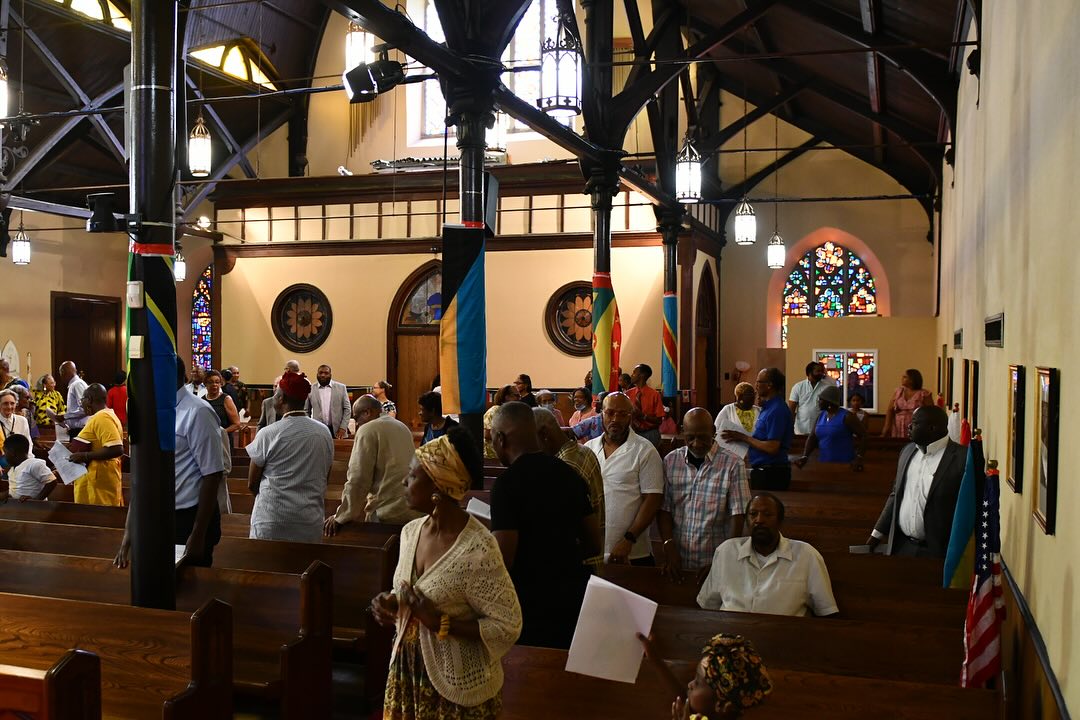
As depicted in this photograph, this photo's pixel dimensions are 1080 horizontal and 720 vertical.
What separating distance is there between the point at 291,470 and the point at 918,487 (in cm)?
350

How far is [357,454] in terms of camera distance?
6.24 m

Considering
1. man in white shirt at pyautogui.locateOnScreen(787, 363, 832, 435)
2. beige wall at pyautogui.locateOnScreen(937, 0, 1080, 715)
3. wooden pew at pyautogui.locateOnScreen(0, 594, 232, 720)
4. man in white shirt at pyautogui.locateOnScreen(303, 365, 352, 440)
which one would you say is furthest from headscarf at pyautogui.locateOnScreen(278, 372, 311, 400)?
man in white shirt at pyautogui.locateOnScreen(303, 365, 352, 440)

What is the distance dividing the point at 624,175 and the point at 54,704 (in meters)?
10.9

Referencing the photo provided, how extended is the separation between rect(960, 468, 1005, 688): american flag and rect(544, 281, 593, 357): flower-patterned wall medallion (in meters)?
14.0

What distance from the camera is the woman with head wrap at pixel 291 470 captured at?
5801mm

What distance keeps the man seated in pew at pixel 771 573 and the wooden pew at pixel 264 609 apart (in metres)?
1.86

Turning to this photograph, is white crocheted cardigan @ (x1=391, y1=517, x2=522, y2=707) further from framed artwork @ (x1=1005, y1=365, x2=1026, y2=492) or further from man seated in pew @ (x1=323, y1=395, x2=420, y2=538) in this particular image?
man seated in pew @ (x1=323, y1=395, x2=420, y2=538)

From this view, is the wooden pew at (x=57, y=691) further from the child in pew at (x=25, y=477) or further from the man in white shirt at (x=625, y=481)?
the child in pew at (x=25, y=477)

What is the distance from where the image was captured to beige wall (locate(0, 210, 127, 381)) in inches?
743

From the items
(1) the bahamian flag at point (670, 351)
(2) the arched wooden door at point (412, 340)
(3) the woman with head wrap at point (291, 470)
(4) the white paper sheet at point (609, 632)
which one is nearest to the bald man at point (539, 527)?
(4) the white paper sheet at point (609, 632)

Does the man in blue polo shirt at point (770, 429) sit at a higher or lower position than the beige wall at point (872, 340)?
lower

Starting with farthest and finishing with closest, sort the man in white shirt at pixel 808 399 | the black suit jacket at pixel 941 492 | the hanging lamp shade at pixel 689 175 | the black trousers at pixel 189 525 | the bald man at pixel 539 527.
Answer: the hanging lamp shade at pixel 689 175
the man in white shirt at pixel 808 399
the black trousers at pixel 189 525
the black suit jacket at pixel 941 492
the bald man at pixel 539 527

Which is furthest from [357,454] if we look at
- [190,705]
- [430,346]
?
[430,346]

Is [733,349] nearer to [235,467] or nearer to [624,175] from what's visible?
[624,175]
